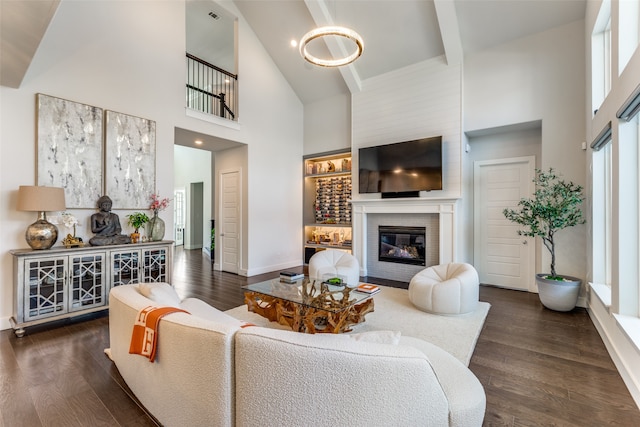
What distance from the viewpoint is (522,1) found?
4215mm

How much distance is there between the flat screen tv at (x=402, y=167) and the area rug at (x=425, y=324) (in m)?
2.17

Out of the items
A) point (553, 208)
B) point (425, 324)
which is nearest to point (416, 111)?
point (553, 208)

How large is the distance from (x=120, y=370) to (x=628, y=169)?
4.61 metres

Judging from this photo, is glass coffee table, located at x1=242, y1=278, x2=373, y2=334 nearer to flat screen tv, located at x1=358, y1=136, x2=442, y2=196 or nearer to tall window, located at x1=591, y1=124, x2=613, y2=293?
flat screen tv, located at x1=358, y1=136, x2=442, y2=196

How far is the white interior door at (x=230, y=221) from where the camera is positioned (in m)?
6.28

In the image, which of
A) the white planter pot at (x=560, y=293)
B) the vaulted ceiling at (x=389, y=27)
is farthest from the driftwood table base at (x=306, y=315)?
the vaulted ceiling at (x=389, y=27)

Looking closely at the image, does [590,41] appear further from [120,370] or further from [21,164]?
[21,164]

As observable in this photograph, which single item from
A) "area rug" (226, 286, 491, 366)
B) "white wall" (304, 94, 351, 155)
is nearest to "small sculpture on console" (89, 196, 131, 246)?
"area rug" (226, 286, 491, 366)

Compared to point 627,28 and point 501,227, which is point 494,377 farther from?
point 501,227

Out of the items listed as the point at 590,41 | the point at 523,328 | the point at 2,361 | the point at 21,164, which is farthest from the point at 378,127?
the point at 2,361

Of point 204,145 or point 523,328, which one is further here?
point 204,145

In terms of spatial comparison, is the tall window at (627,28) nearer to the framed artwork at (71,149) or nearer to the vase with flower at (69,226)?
the framed artwork at (71,149)

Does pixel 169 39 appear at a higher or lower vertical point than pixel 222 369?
higher

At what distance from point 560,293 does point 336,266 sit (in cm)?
308
